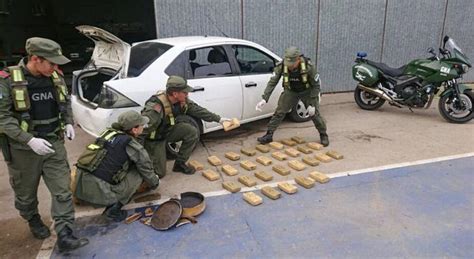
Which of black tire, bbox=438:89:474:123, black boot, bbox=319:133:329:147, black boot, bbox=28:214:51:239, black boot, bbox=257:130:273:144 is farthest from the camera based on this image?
→ black tire, bbox=438:89:474:123

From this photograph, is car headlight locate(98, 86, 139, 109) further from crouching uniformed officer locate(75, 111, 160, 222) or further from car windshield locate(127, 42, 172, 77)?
crouching uniformed officer locate(75, 111, 160, 222)

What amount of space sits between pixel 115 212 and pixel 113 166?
1.46ft

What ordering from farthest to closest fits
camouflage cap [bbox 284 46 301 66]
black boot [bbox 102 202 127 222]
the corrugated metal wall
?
the corrugated metal wall, camouflage cap [bbox 284 46 301 66], black boot [bbox 102 202 127 222]

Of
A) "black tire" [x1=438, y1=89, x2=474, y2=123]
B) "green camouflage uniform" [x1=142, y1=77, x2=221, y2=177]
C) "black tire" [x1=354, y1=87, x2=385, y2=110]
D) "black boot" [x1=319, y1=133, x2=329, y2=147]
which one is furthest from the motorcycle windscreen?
"green camouflage uniform" [x1=142, y1=77, x2=221, y2=177]

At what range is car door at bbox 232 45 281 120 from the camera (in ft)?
17.4

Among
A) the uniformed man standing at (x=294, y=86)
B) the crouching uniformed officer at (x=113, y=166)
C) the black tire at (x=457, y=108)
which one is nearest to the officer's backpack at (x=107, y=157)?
the crouching uniformed officer at (x=113, y=166)

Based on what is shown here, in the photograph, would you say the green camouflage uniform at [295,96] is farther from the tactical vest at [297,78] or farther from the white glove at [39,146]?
the white glove at [39,146]

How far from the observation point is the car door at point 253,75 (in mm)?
5312

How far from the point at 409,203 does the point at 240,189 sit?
1746 mm

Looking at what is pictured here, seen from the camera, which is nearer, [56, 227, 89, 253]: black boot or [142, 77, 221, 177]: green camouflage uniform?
[56, 227, 89, 253]: black boot

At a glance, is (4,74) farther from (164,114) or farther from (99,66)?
(99,66)

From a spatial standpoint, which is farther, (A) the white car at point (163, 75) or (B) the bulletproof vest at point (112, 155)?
(A) the white car at point (163, 75)

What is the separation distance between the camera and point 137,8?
39.7 ft

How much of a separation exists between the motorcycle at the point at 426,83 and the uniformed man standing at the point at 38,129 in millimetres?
5709
